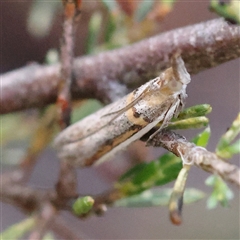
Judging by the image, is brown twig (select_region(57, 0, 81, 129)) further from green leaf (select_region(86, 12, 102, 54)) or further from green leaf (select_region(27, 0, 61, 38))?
green leaf (select_region(27, 0, 61, 38))

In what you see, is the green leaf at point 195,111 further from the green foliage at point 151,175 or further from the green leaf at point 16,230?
the green leaf at point 16,230

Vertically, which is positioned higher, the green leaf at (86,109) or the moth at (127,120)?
the green leaf at (86,109)

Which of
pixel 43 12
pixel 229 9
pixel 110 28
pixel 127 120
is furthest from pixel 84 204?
pixel 43 12

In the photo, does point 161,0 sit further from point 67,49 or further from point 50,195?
point 50,195

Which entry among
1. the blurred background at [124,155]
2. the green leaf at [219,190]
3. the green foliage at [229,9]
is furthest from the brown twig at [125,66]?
the blurred background at [124,155]

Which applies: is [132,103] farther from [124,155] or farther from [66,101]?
[124,155]

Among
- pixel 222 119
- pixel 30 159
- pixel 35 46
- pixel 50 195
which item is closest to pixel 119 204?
pixel 50 195
